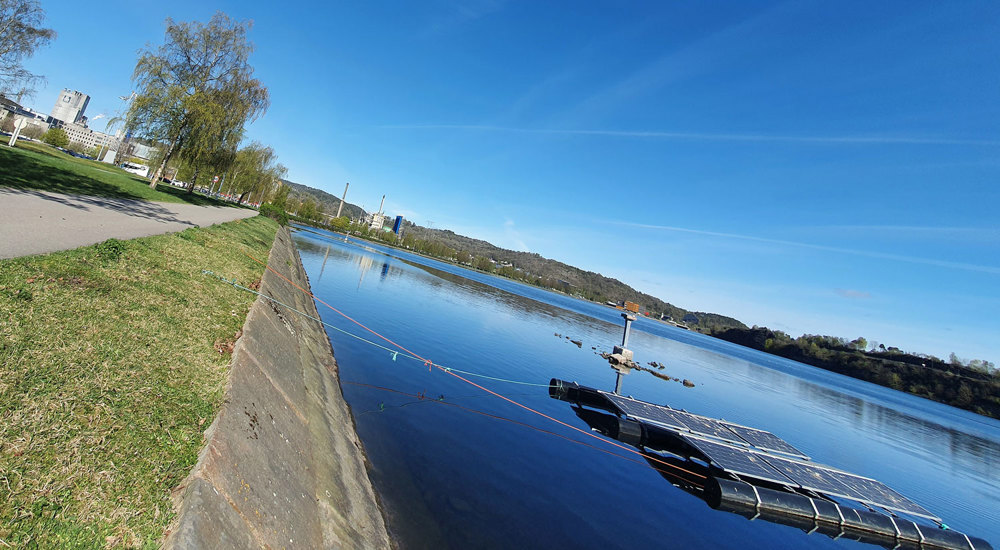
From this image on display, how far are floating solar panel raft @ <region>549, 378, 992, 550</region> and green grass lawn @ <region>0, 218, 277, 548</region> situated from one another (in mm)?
15077

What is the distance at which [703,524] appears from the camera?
37.5 ft

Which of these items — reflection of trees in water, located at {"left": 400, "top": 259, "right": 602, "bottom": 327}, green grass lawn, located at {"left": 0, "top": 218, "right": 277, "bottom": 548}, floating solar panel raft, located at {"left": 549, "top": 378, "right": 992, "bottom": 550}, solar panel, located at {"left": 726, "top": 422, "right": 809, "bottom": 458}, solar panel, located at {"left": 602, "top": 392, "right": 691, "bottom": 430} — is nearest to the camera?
green grass lawn, located at {"left": 0, "top": 218, "right": 277, "bottom": 548}

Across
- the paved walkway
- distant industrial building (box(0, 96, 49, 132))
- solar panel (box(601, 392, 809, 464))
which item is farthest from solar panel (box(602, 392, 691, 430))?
distant industrial building (box(0, 96, 49, 132))

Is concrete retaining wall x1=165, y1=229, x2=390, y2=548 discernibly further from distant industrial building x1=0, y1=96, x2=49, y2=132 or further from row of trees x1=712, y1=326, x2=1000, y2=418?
row of trees x1=712, y1=326, x2=1000, y2=418

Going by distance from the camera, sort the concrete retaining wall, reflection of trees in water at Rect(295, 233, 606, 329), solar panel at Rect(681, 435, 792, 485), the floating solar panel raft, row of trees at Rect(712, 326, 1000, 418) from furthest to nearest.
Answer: row of trees at Rect(712, 326, 1000, 418), reflection of trees in water at Rect(295, 233, 606, 329), solar panel at Rect(681, 435, 792, 485), the floating solar panel raft, the concrete retaining wall

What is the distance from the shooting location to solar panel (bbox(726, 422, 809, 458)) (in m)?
18.4

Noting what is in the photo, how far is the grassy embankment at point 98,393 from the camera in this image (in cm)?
287

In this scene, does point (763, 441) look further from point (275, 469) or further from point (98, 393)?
point (98, 393)

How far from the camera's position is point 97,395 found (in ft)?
13.3

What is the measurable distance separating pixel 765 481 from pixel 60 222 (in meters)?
25.1

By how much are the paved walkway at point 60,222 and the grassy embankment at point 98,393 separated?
3.32 feet

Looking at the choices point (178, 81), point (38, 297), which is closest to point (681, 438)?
point (38, 297)

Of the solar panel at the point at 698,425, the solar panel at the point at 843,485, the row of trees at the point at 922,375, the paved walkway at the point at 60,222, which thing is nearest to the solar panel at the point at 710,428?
the solar panel at the point at 698,425

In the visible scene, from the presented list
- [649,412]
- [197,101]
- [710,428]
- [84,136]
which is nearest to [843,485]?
[710,428]
